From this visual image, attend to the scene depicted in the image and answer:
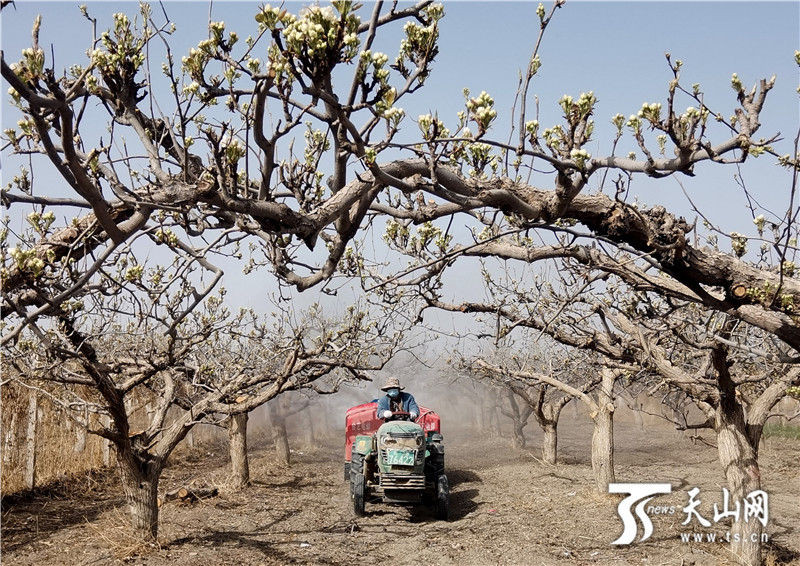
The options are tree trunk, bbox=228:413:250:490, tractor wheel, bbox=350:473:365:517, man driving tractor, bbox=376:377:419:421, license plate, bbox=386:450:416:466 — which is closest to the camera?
license plate, bbox=386:450:416:466

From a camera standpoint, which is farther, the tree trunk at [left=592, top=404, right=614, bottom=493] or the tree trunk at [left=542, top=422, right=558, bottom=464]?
the tree trunk at [left=542, top=422, right=558, bottom=464]

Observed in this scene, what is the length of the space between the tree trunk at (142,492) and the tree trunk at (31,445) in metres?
6.42

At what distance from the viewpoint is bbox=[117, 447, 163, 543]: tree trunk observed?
844 centimetres

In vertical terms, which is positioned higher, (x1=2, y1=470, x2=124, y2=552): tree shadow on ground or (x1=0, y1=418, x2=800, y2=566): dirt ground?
(x1=2, y1=470, x2=124, y2=552): tree shadow on ground

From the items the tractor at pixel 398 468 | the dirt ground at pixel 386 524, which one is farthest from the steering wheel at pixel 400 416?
the dirt ground at pixel 386 524

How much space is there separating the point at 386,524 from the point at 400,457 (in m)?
1.44

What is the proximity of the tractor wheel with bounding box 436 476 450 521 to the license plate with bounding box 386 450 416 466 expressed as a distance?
47.6 inches

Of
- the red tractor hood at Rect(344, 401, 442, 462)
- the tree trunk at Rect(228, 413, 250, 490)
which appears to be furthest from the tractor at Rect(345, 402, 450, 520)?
the tree trunk at Rect(228, 413, 250, 490)

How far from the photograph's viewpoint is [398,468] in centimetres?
1022

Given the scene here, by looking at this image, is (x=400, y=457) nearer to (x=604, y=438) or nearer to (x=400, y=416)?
(x=400, y=416)

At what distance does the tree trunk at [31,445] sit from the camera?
13.5 metres

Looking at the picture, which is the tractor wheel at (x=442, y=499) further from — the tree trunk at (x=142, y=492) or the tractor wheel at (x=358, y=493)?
the tree trunk at (x=142, y=492)

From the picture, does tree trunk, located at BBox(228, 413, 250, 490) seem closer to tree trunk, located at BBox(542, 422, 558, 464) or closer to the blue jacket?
the blue jacket

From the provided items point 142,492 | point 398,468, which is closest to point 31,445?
point 142,492
